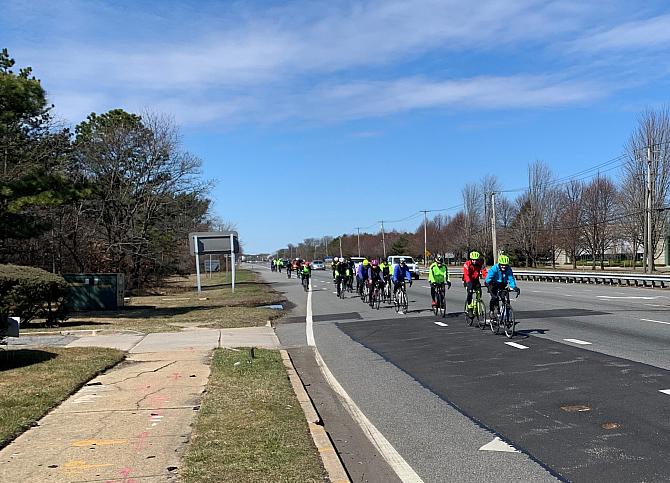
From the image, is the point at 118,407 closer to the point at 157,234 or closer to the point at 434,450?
the point at 434,450

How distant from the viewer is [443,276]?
20.0m

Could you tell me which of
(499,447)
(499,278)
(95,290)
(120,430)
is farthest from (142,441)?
(95,290)

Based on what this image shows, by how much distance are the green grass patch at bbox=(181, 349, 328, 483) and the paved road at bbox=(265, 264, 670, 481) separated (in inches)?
37.8

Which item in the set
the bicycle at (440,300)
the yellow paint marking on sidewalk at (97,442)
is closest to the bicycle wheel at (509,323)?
the bicycle at (440,300)

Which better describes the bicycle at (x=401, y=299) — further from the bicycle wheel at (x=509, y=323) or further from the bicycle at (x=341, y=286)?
the bicycle at (x=341, y=286)

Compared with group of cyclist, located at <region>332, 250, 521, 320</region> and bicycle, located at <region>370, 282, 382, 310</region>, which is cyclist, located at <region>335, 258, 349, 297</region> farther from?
bicycle, located at <region>370, 282, 382, 310</region>

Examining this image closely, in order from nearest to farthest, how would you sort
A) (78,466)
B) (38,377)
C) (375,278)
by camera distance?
(78,466)
(38,377)
(375,278)

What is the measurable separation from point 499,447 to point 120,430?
3768mm

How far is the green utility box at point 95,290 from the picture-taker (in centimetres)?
2567

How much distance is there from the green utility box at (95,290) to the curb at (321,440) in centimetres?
1729

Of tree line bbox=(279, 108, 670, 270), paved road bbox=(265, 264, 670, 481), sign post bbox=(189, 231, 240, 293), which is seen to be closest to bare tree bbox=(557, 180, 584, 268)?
tree line bbox=(279, 108, 670, 270)

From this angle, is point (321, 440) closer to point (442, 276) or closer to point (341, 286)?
point (442, 276)

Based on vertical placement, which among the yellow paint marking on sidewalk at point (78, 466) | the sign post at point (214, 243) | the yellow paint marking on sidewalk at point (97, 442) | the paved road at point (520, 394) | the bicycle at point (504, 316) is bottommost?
the paved road at point (520, 394)

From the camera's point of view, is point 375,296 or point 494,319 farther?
point 375,296
